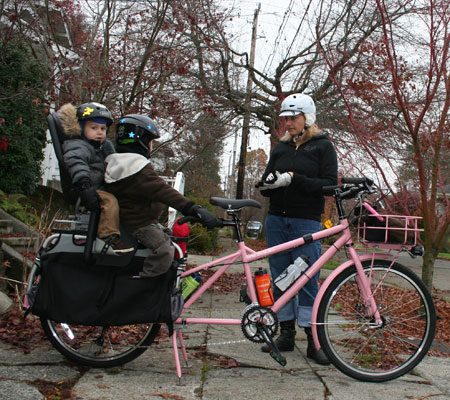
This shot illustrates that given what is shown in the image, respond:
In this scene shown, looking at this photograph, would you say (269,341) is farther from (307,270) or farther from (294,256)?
(294,256)

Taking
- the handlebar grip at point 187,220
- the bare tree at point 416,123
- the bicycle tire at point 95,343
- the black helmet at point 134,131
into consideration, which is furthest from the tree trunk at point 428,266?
the black helmet at point 134,131

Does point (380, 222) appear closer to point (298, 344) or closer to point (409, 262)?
point (298, 344)

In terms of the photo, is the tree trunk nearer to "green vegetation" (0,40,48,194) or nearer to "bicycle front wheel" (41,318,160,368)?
"bicycle front wheel" (41,318,160,368)

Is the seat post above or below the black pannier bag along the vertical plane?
above

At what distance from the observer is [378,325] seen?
140 inches

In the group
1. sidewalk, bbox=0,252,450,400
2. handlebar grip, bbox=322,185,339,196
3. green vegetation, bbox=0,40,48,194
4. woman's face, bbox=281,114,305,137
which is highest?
green vegetation, bbox=0,40,48,194

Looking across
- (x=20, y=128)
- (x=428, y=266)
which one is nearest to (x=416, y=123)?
(x=428, y=266)

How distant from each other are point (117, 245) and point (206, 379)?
101cm

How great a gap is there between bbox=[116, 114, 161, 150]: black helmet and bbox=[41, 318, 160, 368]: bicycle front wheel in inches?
47.9

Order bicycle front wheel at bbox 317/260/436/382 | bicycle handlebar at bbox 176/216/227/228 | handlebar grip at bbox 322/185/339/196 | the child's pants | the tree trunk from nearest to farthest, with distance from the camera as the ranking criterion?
the child's pants < bicycle handlebar at bbox 176/216/227/228 < bicycle front wheel at bbox 317/260/436/382 < handlebar grip at bbox 322/185/339/196 < the tree trunk

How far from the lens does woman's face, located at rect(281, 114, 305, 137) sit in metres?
4.01

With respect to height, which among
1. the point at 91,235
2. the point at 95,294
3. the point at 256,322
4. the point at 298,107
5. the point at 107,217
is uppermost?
the point at 298,107

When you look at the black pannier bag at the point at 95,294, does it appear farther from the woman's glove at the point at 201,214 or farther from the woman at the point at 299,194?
the woman at the point at 299,194

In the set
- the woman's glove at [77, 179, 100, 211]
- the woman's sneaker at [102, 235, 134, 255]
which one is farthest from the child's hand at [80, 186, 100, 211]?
the woman's sneaker at [102, 235, 134, 255]
